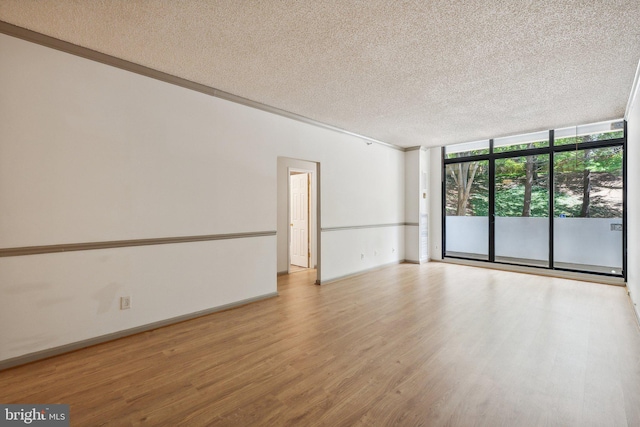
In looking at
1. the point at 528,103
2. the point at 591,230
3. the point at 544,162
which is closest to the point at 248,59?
the point at 528,103

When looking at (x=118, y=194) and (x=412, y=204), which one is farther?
(x=412, y=204)

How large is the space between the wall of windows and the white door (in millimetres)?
3374

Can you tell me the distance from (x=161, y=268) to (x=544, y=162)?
674 centimetres

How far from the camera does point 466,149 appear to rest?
696 centimetres

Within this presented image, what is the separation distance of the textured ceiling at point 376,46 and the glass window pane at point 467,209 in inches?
103

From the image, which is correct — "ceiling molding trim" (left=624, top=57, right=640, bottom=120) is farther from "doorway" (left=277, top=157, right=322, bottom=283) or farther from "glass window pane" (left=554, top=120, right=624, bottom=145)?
"doorway" (left=277, top=157, right=322, bottom=283)

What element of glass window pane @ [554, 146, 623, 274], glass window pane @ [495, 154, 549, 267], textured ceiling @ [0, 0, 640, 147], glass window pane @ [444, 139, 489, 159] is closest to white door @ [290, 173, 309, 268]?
textured ceiling @ [0, 0, 640, 147]

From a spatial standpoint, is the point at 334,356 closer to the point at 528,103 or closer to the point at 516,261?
the point at 528,103

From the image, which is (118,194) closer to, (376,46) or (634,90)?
(376,46)

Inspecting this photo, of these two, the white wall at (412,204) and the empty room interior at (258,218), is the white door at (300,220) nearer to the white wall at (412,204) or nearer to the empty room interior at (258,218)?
the empty room interior at (258,218)

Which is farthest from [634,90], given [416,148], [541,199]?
[416,148]

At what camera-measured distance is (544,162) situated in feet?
19.3

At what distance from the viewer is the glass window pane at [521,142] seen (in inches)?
232

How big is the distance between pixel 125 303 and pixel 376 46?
3419mm
